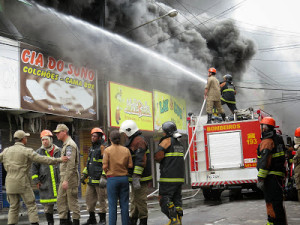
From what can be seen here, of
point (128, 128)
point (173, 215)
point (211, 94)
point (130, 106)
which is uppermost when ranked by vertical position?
point (130, 106)

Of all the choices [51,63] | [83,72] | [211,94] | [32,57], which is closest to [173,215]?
[211,94]

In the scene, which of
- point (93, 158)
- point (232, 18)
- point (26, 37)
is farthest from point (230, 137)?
point (232, 18)

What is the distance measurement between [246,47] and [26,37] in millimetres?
15270

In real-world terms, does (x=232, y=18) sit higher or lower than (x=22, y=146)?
higher

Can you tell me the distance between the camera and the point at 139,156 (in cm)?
589

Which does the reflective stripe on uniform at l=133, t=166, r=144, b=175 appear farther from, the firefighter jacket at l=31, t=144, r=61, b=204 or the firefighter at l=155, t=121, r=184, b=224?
the firefighter jacket at l=31, t=144, r=61, b=204

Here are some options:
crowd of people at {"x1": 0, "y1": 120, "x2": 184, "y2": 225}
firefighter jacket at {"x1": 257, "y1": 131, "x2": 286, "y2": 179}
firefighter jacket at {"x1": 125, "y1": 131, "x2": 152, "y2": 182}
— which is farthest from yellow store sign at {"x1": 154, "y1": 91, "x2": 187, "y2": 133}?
firefighter jacket at {"x1": 257, "y1": 131, "x2": 286, "y2": 179}

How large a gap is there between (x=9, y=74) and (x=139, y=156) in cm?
699

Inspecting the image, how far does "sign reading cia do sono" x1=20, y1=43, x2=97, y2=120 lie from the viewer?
39.5ft

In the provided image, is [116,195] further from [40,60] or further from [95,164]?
[40,60]

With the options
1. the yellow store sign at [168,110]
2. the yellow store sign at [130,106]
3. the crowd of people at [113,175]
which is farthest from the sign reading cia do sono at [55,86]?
the crowd of people at [113,175]

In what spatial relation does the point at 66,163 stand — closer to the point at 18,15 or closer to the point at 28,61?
the point at 28,61

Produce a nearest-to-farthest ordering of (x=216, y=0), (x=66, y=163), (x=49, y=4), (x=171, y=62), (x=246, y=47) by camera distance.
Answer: (x=66, y=163), (x=49, y=4), (x=171, y=62), (x=246, y=47), (x=216, y=0)

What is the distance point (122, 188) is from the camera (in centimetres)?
571
